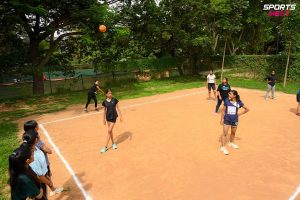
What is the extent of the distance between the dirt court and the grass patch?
3.92 ft

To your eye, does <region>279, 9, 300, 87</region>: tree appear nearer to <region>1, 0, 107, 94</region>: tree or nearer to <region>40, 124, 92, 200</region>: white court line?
<region>1, 0, 107, 94</region>: tree

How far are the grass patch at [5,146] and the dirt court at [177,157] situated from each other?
1195 mm

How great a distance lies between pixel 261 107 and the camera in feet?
51.2

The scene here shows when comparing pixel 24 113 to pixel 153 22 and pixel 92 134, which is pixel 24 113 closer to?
pixel 92 134

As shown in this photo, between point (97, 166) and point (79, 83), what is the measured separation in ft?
59.3

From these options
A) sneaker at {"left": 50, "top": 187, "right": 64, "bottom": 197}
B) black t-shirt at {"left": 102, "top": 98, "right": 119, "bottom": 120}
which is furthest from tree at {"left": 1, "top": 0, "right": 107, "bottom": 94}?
sneaker at {"left": 50, "top": 187, "right": 64, "bottom": 197}

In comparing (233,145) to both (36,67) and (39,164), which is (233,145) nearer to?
(39,164)

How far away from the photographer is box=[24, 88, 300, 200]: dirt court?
6.93 meters

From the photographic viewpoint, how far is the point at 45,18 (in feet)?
64.7

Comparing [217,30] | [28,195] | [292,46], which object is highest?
[217,30]

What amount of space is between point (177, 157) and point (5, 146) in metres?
6.35

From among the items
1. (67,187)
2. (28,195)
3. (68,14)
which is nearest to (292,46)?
(68,14)

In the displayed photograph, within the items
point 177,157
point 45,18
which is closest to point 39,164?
point 177,157

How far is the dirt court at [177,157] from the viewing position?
6.93 meters
